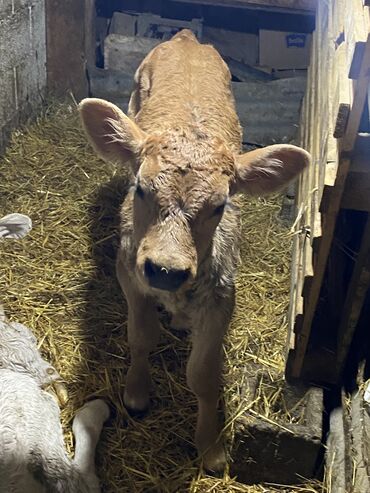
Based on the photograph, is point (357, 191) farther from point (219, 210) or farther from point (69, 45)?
point (69, 45)

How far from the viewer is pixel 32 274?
4848 mm

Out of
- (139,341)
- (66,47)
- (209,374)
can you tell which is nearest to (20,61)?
(66,47)

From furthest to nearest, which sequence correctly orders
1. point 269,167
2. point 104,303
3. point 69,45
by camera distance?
point 69,45, point 104,303, point 269,167


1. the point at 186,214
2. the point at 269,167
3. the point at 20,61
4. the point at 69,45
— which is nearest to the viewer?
the point at 186,214

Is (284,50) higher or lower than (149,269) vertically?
higher

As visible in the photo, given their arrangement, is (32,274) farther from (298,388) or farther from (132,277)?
(298,388)

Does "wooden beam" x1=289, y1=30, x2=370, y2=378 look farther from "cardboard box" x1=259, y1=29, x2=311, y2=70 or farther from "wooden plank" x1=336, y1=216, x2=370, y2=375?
"cardboard box" x1=259, y1=29, x2=311, y2=70

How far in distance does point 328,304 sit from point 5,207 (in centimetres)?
269

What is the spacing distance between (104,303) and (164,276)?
178cm

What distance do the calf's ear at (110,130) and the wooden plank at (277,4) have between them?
9.98ft

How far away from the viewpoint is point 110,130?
11.9 ft

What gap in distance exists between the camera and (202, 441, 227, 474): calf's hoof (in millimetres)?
3766

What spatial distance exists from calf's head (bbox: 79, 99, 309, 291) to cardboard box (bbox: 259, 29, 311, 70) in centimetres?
346

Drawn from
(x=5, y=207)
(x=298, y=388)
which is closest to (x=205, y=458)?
(x=298, y=388)
